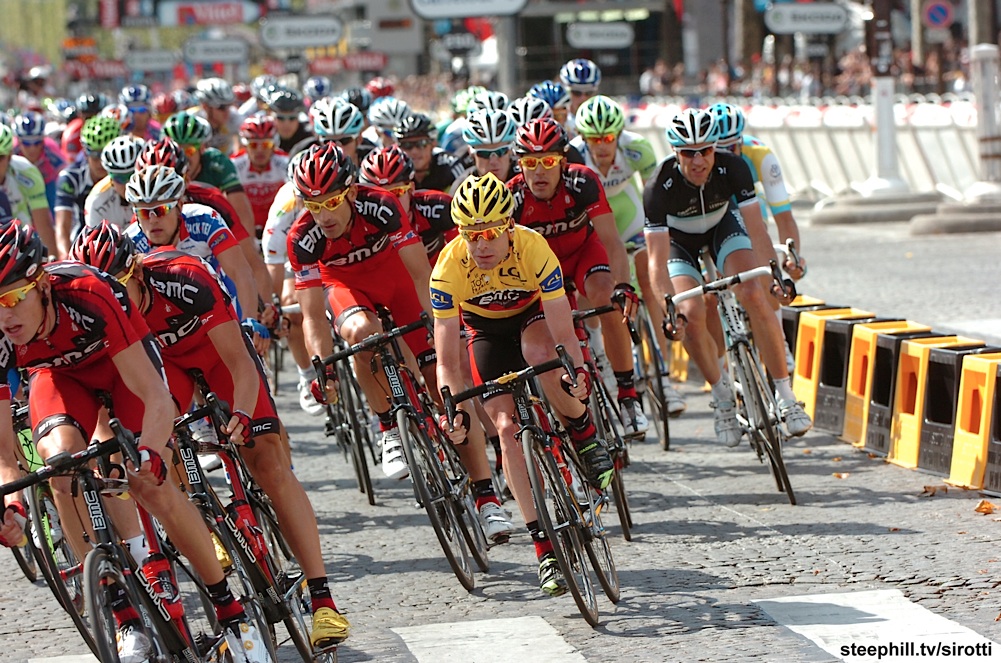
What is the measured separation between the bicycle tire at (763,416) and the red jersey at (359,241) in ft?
6.90

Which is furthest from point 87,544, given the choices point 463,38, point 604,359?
point 463,38

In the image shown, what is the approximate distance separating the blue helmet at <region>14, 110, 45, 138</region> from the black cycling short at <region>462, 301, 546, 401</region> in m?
9.78

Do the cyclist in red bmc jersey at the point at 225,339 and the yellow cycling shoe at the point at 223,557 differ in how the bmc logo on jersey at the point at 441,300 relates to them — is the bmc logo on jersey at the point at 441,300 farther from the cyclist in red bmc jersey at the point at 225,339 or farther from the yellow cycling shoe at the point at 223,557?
the yellow cycling shoe at the point at 223,557

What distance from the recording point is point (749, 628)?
7160 mm

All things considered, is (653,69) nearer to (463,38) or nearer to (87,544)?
(463,38)

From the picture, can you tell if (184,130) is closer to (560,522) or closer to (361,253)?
(361,253)

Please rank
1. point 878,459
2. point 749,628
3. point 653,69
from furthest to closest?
point 653,69 → point 878,459 → point 749,628

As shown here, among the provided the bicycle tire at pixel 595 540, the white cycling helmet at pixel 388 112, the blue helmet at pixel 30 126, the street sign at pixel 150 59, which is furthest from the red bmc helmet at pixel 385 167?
the street sign at pixel 150 59

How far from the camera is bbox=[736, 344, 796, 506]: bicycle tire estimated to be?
9719 mm

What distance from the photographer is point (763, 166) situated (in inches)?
447

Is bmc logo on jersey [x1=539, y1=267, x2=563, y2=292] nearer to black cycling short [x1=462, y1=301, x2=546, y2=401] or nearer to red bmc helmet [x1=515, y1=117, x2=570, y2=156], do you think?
black cycling short [x1=462, y1=301, x2=546, y2=401]

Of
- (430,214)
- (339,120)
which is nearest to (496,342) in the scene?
(430,214)

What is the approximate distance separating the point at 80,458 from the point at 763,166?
6.47m

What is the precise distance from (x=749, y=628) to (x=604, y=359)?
4646mm
